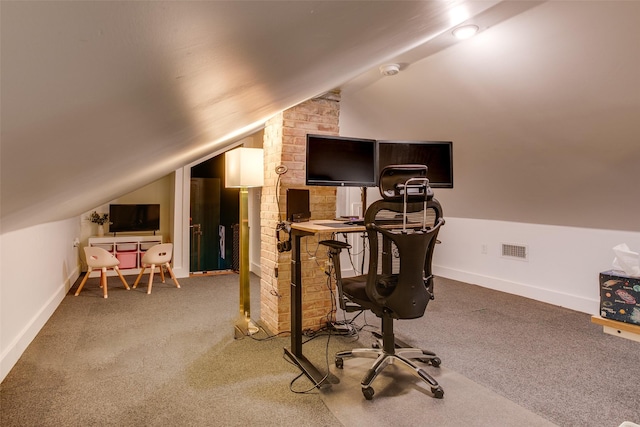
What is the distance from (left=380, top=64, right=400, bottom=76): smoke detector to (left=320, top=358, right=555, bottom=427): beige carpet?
98.1 inches

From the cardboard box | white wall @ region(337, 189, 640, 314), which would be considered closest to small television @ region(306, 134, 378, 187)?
the cardboard box

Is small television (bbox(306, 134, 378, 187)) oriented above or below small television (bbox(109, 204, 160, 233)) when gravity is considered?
above

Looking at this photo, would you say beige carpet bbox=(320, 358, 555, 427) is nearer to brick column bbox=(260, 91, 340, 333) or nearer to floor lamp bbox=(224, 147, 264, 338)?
brick column bbox=(260, 91, 340, 333)

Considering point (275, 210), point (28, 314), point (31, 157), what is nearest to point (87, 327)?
point (28, 314)

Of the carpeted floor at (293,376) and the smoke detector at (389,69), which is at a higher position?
the smoke detector at (389,69)

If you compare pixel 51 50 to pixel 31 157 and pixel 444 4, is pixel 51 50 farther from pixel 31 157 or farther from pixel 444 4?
pixel 444 4

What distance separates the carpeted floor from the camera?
196 cm

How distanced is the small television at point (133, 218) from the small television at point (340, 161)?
441 centimetres

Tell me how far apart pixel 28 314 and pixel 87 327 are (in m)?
0.50

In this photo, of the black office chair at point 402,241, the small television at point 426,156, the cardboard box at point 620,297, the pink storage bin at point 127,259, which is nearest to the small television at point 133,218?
the pink storage bin at point 127,259

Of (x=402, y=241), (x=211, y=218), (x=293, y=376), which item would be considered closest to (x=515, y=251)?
(x=402, y=241)

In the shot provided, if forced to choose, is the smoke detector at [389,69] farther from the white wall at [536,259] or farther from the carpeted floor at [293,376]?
the white wall at [536,259]

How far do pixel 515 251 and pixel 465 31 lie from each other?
3.37 meters

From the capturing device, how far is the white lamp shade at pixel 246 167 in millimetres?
3102
